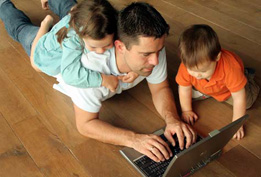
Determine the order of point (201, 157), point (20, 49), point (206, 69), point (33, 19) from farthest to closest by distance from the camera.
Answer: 1. point (33, 19)
2. point (20, 49)
3. point (206, 69)
4. point (201, 157)


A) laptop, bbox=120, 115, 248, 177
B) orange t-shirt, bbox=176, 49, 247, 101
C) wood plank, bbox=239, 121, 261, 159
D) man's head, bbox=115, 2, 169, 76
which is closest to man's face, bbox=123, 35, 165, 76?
man's head, bbox=115, 2, 169, 76

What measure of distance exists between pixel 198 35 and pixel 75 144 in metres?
0.78

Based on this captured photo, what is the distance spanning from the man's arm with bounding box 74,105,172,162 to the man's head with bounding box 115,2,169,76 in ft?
1.03

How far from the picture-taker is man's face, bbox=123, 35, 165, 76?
1254 mm

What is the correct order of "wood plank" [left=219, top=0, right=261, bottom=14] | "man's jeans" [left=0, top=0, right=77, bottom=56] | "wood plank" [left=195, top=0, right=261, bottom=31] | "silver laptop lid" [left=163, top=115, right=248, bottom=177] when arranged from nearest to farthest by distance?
1. "silver laptop lid" [left=163, top=115, right=248, bottom=177]
2. "man's jeans" [left=0, top=0, right=77, bottom=56]
3. "wood plank" [left=195, top=0, right=261, bottom=31]
4. "wood plank" [left=219, top=0, right=261, bottom=14]

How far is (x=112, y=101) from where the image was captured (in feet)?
5.68

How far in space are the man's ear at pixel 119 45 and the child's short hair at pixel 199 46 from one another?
0.27 metres

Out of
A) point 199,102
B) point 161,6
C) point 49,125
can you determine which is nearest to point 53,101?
point 49,125

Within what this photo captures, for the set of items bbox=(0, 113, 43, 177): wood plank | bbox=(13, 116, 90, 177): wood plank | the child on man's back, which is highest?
the child on man's back

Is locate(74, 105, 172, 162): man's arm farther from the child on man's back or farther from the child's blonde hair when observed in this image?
the child's blonde hair

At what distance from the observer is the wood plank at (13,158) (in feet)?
4.50

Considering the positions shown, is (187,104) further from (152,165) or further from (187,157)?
(187,157)

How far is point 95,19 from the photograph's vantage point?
4.31ft

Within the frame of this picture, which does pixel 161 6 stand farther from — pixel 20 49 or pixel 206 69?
pixel 206 69
